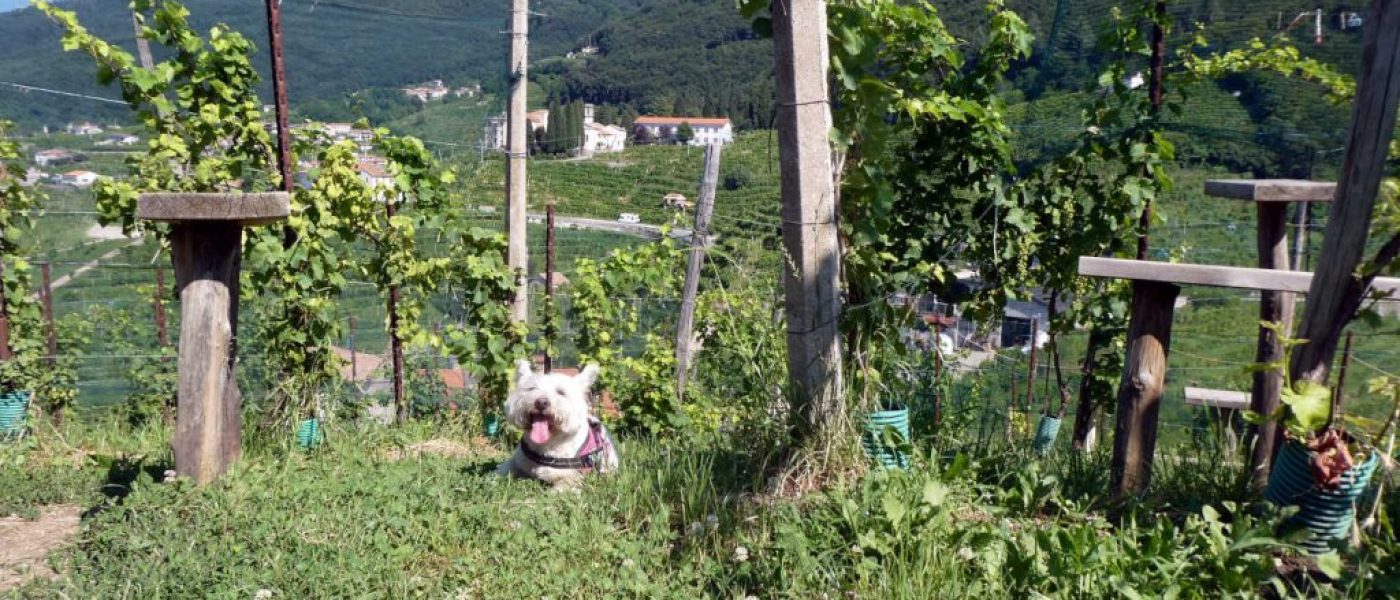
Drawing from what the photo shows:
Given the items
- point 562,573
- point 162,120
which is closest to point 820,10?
point 562,573

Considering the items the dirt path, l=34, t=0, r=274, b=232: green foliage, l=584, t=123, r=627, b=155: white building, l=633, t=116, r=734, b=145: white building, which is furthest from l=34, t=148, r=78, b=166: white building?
l=633, t=116, r=734, b=145: white building

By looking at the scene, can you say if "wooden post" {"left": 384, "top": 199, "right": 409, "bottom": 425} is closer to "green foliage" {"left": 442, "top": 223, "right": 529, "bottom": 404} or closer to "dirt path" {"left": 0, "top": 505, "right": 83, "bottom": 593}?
"green foliage" {"left": 442, "top": 223, "right": 529, "bottom": 404}

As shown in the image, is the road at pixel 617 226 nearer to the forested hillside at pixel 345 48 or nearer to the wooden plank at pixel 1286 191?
the forested hillside at pixel 345 48

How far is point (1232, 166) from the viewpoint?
12273mm

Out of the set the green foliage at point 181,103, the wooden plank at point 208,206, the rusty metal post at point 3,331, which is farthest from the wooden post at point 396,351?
the wooden plank at point 208,206

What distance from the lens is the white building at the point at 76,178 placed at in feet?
35.5

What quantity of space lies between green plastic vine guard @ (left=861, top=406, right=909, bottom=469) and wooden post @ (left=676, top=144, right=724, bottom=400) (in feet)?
12.6

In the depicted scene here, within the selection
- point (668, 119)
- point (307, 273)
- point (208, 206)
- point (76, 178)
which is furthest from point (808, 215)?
point (668, 119)

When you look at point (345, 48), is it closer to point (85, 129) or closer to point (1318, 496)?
point (85, 129)

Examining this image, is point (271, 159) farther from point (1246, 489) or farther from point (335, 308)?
point (1246, 489)

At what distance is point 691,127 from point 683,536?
58.6 feet

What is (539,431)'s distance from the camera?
15.6ft

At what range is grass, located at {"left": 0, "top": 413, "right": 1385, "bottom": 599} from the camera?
3.01m

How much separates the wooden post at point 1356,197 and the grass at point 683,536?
67cm
